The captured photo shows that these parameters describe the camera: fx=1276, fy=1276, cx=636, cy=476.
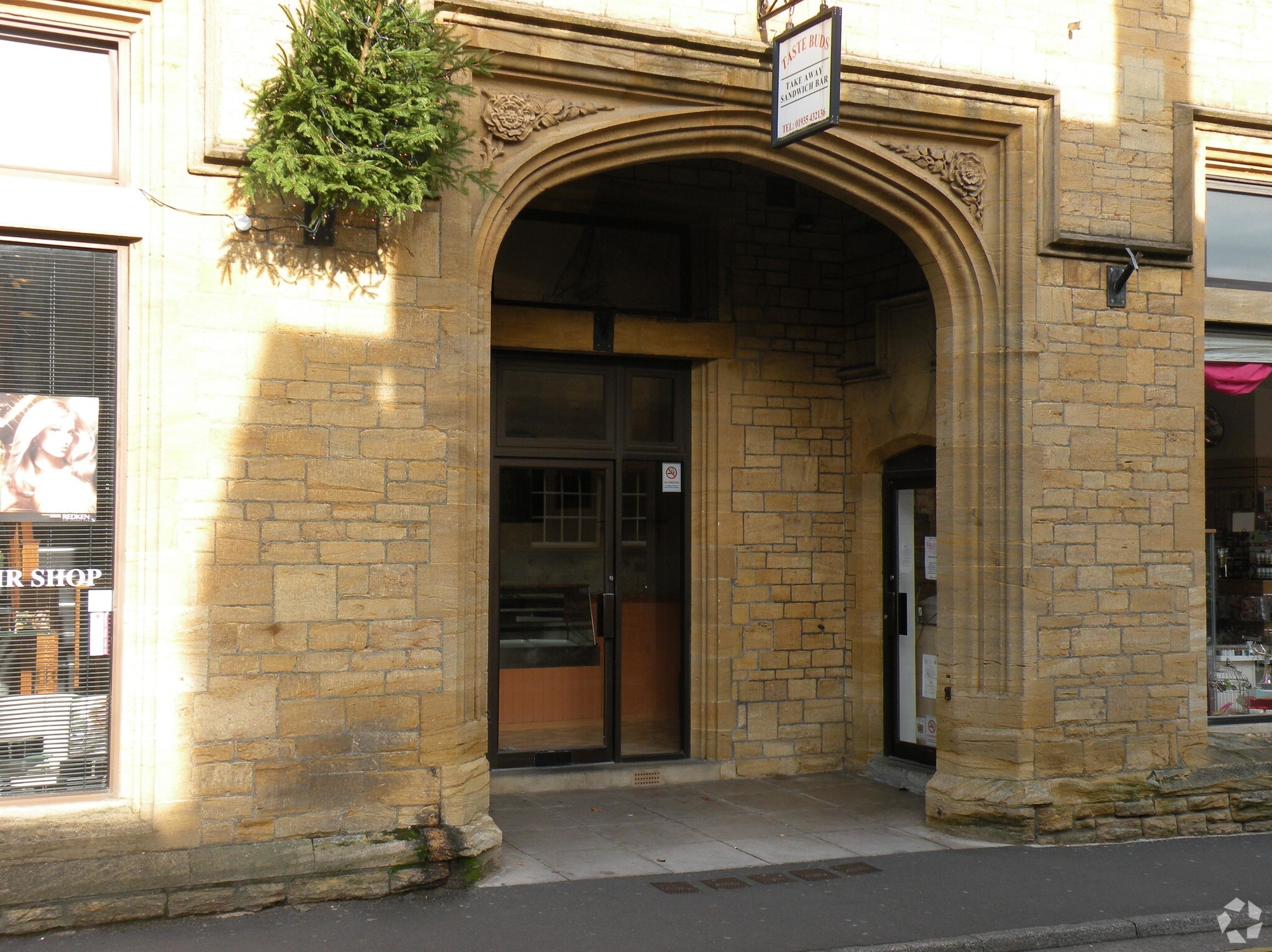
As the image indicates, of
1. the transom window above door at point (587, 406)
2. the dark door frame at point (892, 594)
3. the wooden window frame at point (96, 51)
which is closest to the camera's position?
the wooden window frame at point (96, 51)

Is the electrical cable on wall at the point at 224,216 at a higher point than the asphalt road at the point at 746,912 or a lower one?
higher

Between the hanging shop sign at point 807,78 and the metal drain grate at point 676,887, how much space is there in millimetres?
4120

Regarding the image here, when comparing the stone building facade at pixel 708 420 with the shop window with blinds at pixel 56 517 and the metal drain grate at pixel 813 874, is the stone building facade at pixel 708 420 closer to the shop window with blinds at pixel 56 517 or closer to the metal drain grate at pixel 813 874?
the shop window with blinds at pixel 56 517

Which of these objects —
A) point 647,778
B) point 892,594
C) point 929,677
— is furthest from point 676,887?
point 892,594

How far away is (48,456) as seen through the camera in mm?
6129

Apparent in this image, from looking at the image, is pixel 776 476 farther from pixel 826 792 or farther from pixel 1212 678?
pixel 1212 678

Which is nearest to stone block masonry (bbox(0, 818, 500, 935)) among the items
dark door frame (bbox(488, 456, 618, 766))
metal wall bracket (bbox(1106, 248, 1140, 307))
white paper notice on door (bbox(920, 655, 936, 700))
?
dark door frame (bbox(488, 456, 618, 766))

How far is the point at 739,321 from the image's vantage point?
9875 millimetres

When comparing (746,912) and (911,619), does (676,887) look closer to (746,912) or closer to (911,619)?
(746,912)

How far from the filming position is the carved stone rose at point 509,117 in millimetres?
7020

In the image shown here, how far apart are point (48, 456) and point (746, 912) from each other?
4.09m

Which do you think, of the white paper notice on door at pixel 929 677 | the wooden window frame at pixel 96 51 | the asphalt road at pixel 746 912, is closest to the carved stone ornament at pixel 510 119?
the wooden window frame at pixel 96 51

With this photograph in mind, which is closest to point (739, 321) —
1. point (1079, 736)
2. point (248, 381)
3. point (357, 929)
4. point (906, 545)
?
point (906, 545)

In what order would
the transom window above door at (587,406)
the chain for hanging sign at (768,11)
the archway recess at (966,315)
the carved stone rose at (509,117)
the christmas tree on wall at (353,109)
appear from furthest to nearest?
1. the transom window above door at (587,406)
2. the archway recess at (966,315)
3. the chain for hanging sign at (768,11)
4. the carved stone rose at (509,117)
5. the christmas tree on wall at (353,109)
